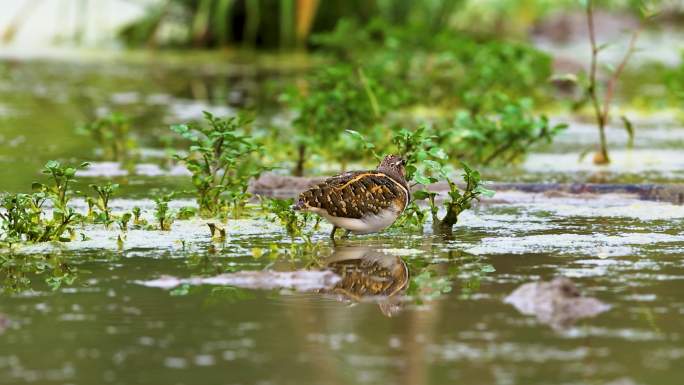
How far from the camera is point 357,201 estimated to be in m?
7.36

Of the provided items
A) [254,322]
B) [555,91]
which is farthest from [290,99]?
[555,91]

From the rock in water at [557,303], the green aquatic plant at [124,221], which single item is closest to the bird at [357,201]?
the green aquatic plant at [124,221]

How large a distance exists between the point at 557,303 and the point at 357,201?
1.68 meters

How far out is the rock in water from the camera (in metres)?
5.84

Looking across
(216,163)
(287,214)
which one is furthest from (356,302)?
(216,163)

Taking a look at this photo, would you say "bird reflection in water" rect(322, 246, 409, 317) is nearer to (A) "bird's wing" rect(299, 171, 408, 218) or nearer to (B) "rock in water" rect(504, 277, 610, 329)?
(A) "bird's wing" rect(299, 171, 408, 218)

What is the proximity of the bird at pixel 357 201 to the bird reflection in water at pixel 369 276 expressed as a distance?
0.48 feet

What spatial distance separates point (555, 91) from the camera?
1961 centimetres

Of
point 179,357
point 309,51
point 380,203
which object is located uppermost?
point 309,51

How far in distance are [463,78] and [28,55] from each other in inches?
371

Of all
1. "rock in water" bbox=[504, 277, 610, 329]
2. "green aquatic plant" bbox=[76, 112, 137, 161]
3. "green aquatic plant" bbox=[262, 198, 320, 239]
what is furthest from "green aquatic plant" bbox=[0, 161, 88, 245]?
"green aquatic plant" bbox=[76, 112, 137, 161]

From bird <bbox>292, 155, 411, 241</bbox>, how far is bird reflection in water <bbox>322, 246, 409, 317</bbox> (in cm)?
15

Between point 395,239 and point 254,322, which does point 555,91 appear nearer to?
point 395,239

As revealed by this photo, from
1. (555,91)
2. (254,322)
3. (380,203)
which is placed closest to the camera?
(254,322)
